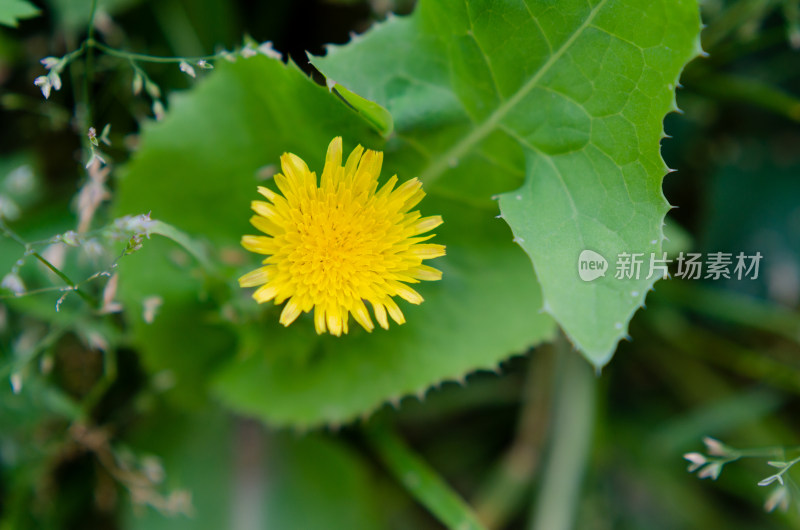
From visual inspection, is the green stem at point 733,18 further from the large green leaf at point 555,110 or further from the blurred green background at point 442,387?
the large green leaf at point 555,110

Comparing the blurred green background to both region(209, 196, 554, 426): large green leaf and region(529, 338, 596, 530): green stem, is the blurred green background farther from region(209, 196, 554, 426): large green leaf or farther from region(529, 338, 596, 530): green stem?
region(209, 196, 554, 426): large green leaf

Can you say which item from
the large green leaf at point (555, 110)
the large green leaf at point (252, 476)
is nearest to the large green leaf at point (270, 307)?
the large green leaf at point (555, 110)

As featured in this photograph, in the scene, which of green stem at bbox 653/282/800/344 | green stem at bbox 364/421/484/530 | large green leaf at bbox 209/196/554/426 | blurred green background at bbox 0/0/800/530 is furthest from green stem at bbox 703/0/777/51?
green stem at bbox 364/421/484/530

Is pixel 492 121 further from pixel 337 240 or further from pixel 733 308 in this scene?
pixel 733 308

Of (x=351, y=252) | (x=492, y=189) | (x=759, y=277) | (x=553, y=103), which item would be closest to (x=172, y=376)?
(x=351, y=252)

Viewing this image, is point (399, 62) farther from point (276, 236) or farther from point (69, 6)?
point (69, 6)

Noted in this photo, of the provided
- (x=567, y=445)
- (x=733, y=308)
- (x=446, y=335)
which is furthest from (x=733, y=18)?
(x=567, y=445)

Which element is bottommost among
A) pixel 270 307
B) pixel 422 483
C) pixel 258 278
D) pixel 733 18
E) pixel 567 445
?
pixel 422 483
